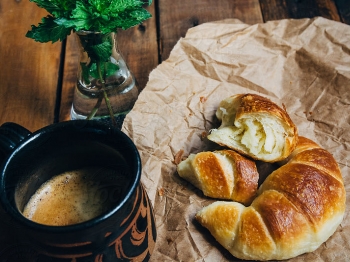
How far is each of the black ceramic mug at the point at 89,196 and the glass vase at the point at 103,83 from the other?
0.25 metres

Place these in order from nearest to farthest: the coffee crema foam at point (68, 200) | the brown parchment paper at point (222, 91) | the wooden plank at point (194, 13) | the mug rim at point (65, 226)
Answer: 1. the mug rim at point (65, 226)
2. the coffee crema foam at point (68, 200)
3. the brown parchment paper at point (222, 91)
4. the wooden plank at point (194, 13)

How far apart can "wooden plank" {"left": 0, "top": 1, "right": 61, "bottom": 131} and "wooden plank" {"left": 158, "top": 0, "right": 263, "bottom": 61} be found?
380 millimetres

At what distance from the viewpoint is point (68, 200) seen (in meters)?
0.92

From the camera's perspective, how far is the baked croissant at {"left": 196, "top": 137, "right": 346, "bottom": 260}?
963mm

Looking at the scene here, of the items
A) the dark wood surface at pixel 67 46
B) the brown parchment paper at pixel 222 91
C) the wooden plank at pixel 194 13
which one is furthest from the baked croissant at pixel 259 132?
the wooden plank at pixel 194 13

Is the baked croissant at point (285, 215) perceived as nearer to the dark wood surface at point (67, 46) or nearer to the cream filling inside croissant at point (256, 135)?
the cream filling inside croissant at point (256, 135)

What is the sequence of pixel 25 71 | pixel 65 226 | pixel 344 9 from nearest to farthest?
pixel 65 226, pixel 25 71, pixel 344 9

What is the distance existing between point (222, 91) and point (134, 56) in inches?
14.0

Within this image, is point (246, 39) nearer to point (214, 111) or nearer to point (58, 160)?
point (214, 111)

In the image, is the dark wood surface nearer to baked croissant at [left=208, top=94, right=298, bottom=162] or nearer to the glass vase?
the glass vase

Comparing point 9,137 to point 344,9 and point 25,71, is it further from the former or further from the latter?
point 344,9

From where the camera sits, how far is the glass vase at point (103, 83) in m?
1.07

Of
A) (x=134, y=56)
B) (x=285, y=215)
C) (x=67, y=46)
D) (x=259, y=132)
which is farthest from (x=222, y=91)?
(x=67, y=46)

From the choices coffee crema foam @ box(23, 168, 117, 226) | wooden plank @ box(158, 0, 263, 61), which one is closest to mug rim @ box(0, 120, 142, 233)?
coffee crema foam @ box(23, 168, 117, 226)
